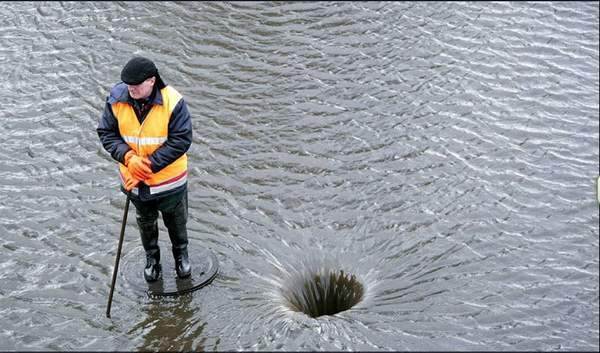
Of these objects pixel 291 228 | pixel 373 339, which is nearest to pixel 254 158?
pixel 291 228

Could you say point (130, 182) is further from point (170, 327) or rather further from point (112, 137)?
point (170, 327)

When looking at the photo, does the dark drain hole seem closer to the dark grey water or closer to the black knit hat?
the dark grey water

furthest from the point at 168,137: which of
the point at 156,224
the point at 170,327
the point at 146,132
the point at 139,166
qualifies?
the point at 170,327

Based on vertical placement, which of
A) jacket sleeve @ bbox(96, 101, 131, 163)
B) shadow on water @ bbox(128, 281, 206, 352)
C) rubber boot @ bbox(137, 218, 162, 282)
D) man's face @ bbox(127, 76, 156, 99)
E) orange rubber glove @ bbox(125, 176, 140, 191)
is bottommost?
shadow on water @ bbox(128, 281, 206, 352)

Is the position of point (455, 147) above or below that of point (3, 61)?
above

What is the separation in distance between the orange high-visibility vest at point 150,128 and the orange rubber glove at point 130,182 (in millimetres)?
42

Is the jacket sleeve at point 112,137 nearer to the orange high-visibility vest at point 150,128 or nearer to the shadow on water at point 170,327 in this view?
the orange high-visibility vest at point 150,128

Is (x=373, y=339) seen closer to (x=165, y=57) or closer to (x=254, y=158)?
(x=254, y=158)

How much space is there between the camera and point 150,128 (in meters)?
6.68

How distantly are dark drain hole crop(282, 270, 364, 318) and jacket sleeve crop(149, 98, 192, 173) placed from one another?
1746 mm

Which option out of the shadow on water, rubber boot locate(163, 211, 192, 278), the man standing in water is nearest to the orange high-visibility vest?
the man standing in water

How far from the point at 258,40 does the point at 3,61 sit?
3.58m

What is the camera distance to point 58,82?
35.4 feet

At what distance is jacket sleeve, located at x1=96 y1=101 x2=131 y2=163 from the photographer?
675cm
